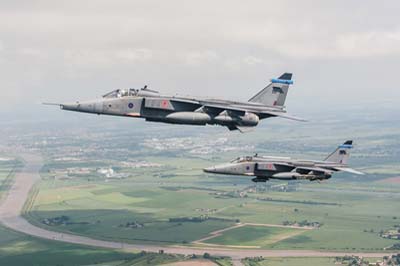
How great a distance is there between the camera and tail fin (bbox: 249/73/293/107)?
63.9m

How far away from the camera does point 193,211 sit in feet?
540

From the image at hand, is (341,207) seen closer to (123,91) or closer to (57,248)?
(57,248)

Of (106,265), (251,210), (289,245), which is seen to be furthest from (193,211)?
(106,265)

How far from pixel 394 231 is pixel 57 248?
80.3m

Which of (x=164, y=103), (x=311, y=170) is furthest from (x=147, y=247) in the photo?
(x=164, y=103)

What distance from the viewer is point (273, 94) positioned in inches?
2522

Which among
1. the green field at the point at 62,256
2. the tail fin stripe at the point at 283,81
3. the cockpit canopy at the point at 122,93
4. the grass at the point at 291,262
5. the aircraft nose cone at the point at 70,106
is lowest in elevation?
the green field at the point at 62,256

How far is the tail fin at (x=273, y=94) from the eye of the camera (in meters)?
63.9

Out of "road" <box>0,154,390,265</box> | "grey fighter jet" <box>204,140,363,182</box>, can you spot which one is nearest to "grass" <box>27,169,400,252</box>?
"road" <box>0,154,390,265</box>

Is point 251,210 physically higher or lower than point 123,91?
lower

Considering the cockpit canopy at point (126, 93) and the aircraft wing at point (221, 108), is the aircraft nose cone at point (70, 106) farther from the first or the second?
the aircraft wing at point (221, 108)

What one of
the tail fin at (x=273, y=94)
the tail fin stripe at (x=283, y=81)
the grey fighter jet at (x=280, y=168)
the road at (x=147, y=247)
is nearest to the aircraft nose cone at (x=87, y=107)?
the grey fighter jet at (x=280, y=168)

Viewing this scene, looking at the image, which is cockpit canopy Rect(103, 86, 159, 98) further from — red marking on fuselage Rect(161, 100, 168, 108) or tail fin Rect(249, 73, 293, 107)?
tail fin Rect(249, 73, 293, 107)

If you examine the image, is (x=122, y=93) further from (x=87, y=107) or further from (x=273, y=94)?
(x=273, y=94)
